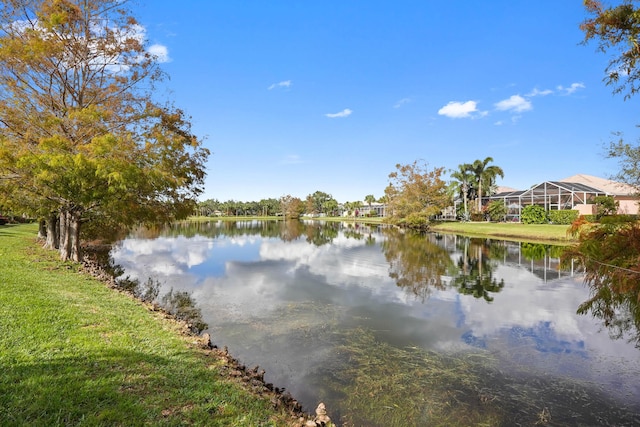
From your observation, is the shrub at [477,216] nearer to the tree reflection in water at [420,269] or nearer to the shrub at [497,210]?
the shrub at [497,210]

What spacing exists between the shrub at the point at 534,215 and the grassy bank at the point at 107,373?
50.7 m

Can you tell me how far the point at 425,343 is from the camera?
8.01m

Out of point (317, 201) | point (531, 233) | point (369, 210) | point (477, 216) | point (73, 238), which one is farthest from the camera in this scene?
point (317, 201)

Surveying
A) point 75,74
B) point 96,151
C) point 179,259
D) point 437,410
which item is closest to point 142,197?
point 96,151

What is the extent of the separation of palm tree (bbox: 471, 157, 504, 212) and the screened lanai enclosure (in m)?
4.85

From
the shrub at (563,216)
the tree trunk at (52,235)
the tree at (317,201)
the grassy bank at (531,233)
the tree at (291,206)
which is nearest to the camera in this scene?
the tree trunk at (52,235)

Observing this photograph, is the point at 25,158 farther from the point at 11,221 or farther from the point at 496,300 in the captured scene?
the point at 11,221

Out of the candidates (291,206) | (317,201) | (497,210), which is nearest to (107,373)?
(497,210)

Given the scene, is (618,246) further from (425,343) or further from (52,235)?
(52,235)

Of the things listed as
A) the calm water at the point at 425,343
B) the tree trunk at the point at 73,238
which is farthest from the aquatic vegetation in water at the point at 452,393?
the tree trunk at the point at 73,238

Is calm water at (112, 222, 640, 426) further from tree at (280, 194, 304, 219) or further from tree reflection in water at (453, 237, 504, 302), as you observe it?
tree at (280, 194, 304, 219)

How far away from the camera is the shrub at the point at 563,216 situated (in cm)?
4008

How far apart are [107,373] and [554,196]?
6165 cm

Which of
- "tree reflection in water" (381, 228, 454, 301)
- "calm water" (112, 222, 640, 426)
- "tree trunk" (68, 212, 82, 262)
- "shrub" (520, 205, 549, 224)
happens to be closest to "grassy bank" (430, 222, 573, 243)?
"shrub" (520, 205, 549, 224)
